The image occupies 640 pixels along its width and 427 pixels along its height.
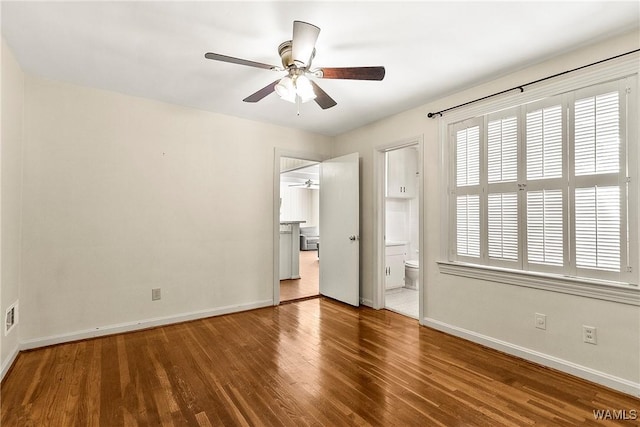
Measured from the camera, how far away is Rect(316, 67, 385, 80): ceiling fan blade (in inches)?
77.8

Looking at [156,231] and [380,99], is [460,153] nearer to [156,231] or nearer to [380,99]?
[380,99]

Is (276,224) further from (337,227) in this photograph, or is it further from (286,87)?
(286,87)

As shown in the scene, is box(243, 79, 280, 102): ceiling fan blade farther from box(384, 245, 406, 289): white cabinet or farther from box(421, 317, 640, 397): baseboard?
box(384, 245, 406, 289): white cabinet

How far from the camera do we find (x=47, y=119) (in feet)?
9.17

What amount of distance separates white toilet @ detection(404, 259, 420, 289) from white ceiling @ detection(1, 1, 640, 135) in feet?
9.43

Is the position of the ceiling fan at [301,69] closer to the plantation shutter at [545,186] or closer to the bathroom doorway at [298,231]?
the plantation shutter at [545,186]

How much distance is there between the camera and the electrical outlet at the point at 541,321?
2457 mm

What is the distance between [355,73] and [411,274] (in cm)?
377

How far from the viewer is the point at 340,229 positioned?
4297 millimetres

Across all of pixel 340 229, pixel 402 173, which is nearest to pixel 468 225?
pixel 340 229

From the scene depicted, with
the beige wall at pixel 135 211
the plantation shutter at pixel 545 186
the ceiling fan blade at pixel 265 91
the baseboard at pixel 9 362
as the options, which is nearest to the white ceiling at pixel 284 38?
the ceiling fan blade at pixel 265 91

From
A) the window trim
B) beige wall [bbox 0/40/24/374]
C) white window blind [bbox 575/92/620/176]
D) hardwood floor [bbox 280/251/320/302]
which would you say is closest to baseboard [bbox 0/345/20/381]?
beige wall [bbox 0/40/24/374]

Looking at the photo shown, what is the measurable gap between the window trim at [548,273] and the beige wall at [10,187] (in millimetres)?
3725

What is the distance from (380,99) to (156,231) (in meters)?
2.81
